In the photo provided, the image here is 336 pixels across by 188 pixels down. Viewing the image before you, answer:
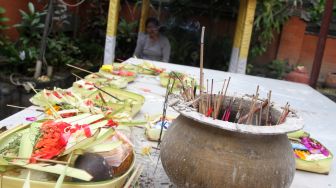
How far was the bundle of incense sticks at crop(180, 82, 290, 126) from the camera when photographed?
195cm

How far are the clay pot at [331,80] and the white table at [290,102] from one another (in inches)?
195

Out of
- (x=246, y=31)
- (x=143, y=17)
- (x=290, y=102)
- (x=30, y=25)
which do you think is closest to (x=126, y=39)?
(x=143, y=17)

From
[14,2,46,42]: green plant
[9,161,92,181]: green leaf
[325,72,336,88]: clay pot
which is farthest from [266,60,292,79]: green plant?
[9,161,92,181]: green leaf

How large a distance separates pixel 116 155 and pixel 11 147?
45 centimetres

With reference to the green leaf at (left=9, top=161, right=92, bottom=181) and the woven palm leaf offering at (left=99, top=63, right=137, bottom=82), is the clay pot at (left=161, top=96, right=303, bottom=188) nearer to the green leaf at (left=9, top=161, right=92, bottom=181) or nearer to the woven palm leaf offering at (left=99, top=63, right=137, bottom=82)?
the green leaf at (left=9, top=161, right=92, bottom=181)

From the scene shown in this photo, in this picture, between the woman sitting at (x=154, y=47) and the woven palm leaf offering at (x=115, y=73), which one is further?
the woman sitting at (x=154, y=47)

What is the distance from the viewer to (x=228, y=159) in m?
1.66

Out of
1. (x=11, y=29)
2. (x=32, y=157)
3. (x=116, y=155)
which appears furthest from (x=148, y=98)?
(x=11, y=29)

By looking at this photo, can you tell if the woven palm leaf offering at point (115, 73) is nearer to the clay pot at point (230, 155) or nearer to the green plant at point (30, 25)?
the clay pot at point (230, 155)

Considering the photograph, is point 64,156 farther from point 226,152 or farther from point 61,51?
point 61,51

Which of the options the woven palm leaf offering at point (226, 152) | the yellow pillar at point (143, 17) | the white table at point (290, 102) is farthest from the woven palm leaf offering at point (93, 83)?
the yellow pillar at point (143, 17)

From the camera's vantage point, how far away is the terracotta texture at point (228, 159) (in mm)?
1651

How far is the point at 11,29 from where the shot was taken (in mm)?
7551

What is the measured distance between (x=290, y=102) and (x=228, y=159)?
2.85 m
